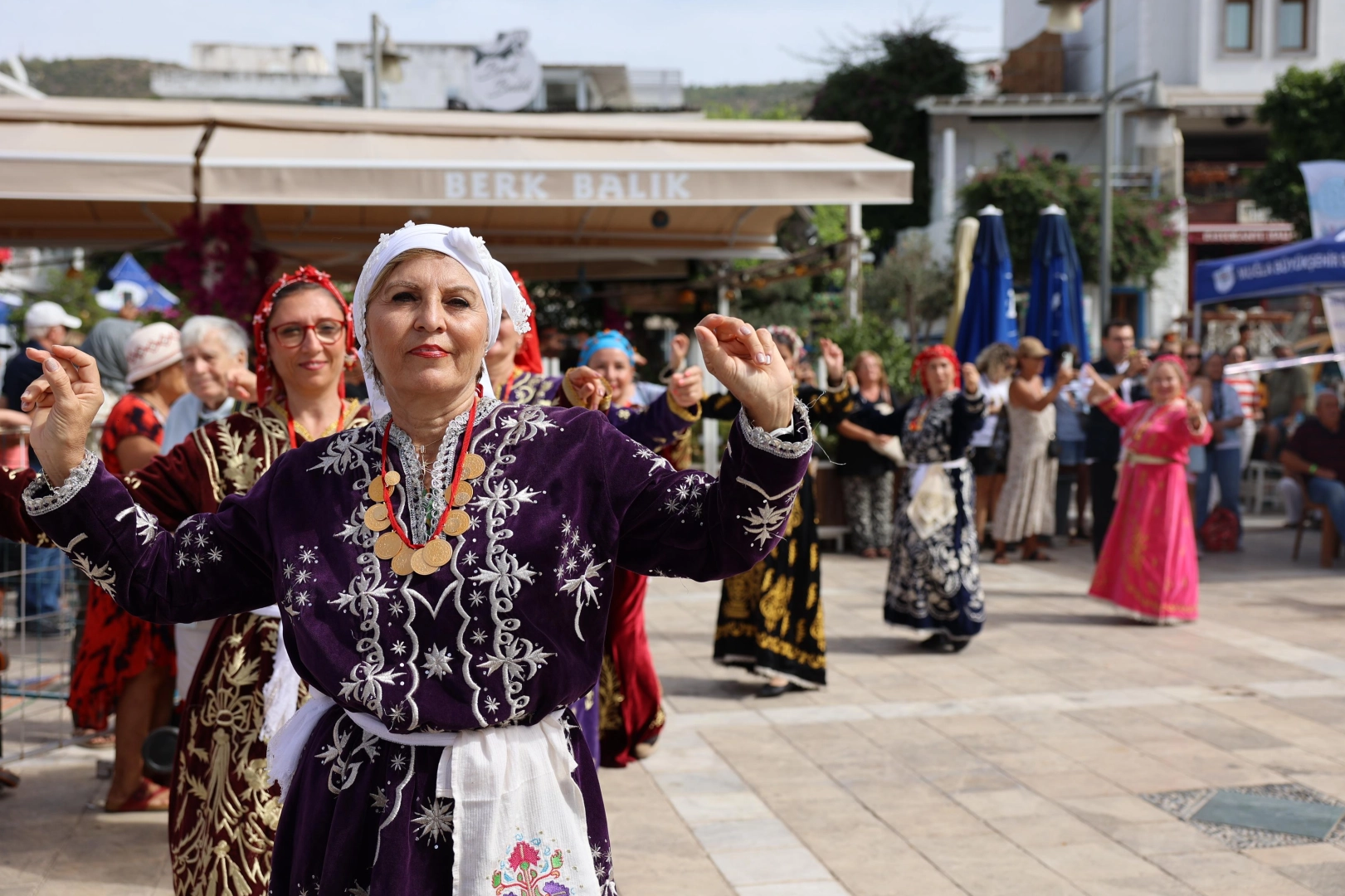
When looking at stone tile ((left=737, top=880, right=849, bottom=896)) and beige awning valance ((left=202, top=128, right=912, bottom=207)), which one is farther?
beige awning valance ((left=202, top=128, right=912, bottom=207))

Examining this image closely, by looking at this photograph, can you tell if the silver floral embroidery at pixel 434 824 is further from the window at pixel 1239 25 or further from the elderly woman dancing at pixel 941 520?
the window at pixel 1239 25

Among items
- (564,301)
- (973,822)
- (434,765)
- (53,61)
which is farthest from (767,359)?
(53,61)

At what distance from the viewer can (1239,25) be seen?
3497cm

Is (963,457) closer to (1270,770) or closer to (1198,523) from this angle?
(1270,770)

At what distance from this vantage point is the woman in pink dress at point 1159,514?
909cm

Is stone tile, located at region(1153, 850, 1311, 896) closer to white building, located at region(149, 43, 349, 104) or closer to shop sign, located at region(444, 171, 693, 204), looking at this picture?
shop sign, located at region(444, 171, 693, 204)

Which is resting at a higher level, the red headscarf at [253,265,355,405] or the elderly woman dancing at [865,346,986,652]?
the red headscarf at [253,265,355,405]

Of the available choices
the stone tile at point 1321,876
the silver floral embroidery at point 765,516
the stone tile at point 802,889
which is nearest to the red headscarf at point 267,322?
the silver floral embroidery at point 765,516

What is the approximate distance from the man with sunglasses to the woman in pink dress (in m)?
1.67

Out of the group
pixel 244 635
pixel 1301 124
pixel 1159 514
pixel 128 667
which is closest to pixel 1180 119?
pixel 1301 124

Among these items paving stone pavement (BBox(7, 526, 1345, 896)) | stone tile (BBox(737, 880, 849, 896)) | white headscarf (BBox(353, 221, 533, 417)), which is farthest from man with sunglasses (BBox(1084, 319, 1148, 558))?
white headscarf (BBox(353, 221, 533, 417))

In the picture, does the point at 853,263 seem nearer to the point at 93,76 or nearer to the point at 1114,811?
the point at 1114,811

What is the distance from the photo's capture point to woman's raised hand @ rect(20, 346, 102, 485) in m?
2.18

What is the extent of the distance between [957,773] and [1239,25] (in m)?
34.6
